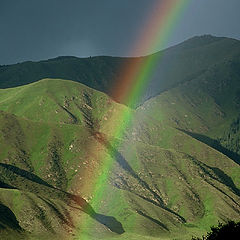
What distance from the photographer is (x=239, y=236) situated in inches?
2997

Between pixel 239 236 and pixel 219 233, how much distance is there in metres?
3.75

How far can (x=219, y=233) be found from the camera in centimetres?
7850
